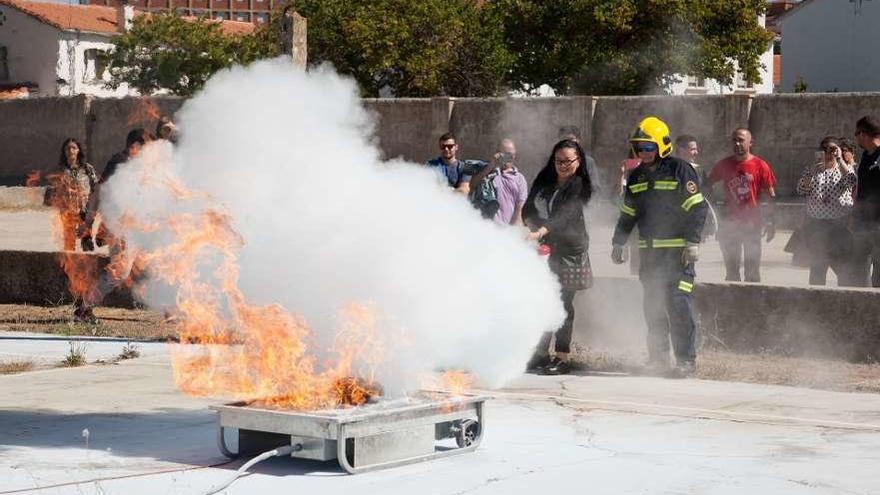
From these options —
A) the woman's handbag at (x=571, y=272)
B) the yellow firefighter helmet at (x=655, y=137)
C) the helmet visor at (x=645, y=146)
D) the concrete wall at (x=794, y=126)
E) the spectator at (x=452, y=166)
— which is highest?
the concrete wall at (x=794, y=126)

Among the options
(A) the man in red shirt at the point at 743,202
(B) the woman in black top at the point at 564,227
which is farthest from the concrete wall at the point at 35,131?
(B) the woman in black top at the point at 564,227

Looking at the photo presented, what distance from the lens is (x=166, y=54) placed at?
255 ft

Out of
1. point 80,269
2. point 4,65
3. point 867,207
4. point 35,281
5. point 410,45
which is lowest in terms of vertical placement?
point 35,281

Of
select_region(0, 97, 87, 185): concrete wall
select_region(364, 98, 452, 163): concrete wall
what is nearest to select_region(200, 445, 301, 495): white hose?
select_region(364, 98, 452, 163): concrete wall

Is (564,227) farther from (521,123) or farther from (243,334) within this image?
(521,123)

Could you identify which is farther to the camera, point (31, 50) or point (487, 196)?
point (31, 50)

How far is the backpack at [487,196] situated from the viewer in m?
12.8

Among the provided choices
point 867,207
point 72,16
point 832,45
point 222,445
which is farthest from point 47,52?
point 222,445

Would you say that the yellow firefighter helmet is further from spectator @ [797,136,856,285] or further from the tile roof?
Result: the tile roof

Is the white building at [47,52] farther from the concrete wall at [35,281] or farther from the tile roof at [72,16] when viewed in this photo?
the concrete wall at [35,281]

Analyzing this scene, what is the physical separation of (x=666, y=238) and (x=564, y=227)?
842mm

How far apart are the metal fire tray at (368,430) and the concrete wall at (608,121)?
57.7 ft

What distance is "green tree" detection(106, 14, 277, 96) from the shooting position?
254 ft

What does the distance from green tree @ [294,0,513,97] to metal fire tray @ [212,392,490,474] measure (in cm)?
5101
